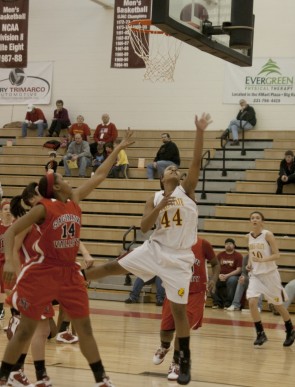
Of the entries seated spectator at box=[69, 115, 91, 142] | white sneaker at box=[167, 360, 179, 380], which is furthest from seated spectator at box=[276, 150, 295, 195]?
white sneaker at box=[167, 360, 179, 380]

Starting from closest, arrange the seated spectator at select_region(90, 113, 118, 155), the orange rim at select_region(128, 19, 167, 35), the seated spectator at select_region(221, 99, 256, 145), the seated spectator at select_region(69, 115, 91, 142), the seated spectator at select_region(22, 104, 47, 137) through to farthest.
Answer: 1. the orange rim at select_region(128, 19, 167, 35)
2. the seated spectator at select_region(221, 99, 256, 145)
3. the seated spectator at select_region(90, 113, 118, 155)
4. the seated spectator at select_region(69, 115, 91, 142)
5. the seated spectator at select_region(22, 104, 47, 137)

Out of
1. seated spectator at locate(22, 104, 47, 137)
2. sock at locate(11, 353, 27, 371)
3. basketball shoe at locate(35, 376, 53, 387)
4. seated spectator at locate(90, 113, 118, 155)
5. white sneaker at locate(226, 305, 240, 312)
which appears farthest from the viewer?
seated spectator at locate(22, 104, 47, 137)

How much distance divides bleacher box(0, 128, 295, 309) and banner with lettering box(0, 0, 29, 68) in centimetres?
304

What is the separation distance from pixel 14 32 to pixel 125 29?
2.69m

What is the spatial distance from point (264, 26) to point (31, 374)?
45.6ft

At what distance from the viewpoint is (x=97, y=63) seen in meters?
21.4

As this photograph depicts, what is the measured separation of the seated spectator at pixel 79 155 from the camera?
62.4 ft

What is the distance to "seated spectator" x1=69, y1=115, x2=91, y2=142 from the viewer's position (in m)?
20.0

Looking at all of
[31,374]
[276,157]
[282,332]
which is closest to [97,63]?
[276,157]

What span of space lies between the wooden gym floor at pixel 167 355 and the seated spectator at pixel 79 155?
627cm

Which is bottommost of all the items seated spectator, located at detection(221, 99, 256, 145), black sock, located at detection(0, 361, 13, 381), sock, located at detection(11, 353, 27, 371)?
sock, located at detection(11, 353, 27, 371)

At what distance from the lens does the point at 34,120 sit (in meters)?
21.4

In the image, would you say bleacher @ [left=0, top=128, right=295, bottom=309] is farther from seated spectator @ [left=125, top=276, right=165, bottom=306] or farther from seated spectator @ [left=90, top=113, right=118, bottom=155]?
seated spectator @ [left=90, top=113, right=118, bottom=155]

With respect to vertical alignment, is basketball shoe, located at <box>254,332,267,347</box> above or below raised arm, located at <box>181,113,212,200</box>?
below
